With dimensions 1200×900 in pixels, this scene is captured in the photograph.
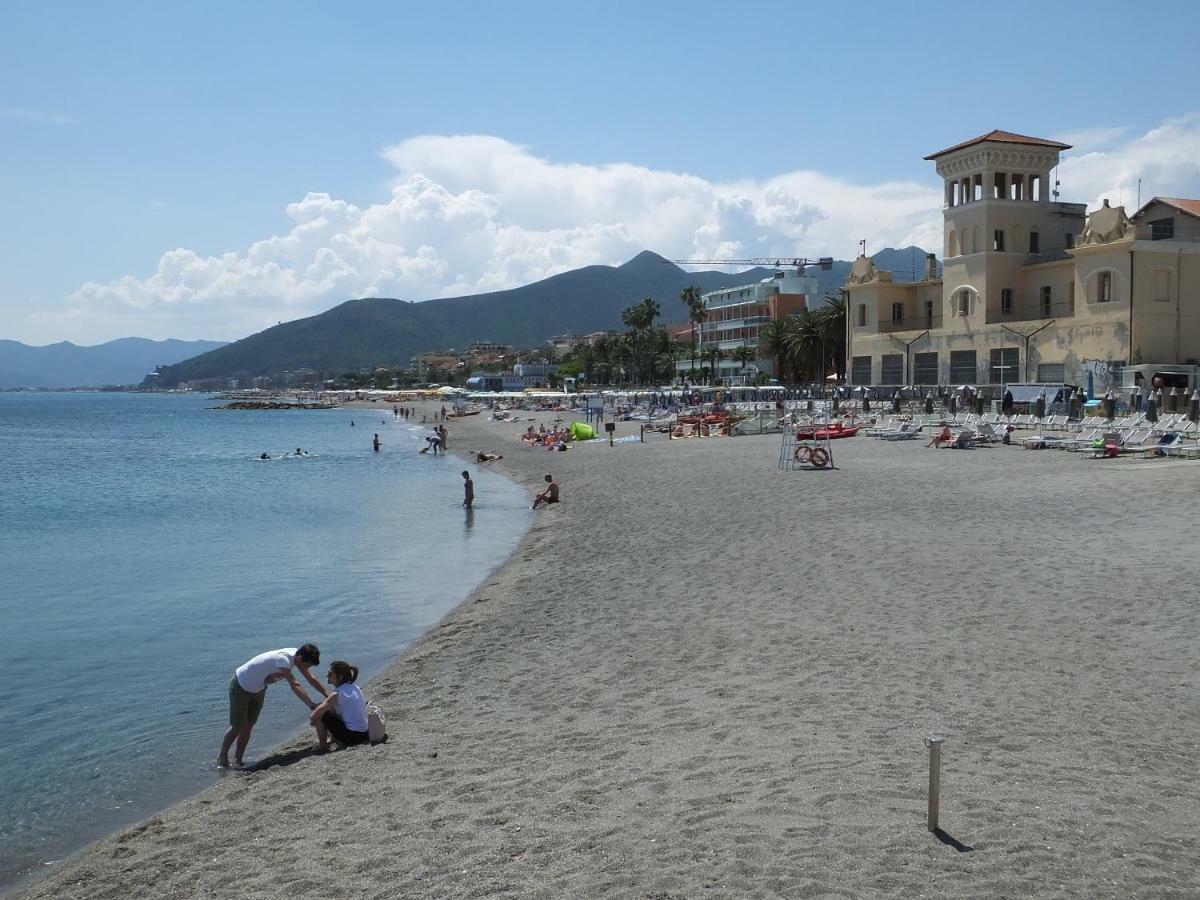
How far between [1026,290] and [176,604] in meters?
45.1

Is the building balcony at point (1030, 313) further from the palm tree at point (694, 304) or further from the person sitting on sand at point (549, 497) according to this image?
the palm tree at point (694, 304)

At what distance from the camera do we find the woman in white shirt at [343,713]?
8.15m

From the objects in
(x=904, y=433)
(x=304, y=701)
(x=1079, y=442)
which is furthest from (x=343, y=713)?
(x=904, y=433)

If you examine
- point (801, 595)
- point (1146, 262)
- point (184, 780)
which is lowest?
point (184, 780)

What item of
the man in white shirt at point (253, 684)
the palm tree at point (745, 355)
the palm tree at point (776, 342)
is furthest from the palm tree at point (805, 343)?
the man in white shirt at point (253, 684)

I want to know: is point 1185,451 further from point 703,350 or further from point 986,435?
point 703,350

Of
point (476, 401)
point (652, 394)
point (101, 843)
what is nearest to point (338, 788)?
point (101, 843)

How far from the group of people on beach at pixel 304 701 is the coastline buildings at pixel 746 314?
283 feet

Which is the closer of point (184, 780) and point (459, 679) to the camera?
point (184, 780)

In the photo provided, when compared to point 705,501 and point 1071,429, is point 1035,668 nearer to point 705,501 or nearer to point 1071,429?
point 705,501

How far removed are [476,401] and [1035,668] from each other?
4651 inches

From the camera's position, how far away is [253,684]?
27.7 feet

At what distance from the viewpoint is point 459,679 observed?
9.94 m

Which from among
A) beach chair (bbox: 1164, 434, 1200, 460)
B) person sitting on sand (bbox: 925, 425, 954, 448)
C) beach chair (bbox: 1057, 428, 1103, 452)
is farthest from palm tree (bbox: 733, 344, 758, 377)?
beach chair (bbox: 1164, 434, 1200, 460)
